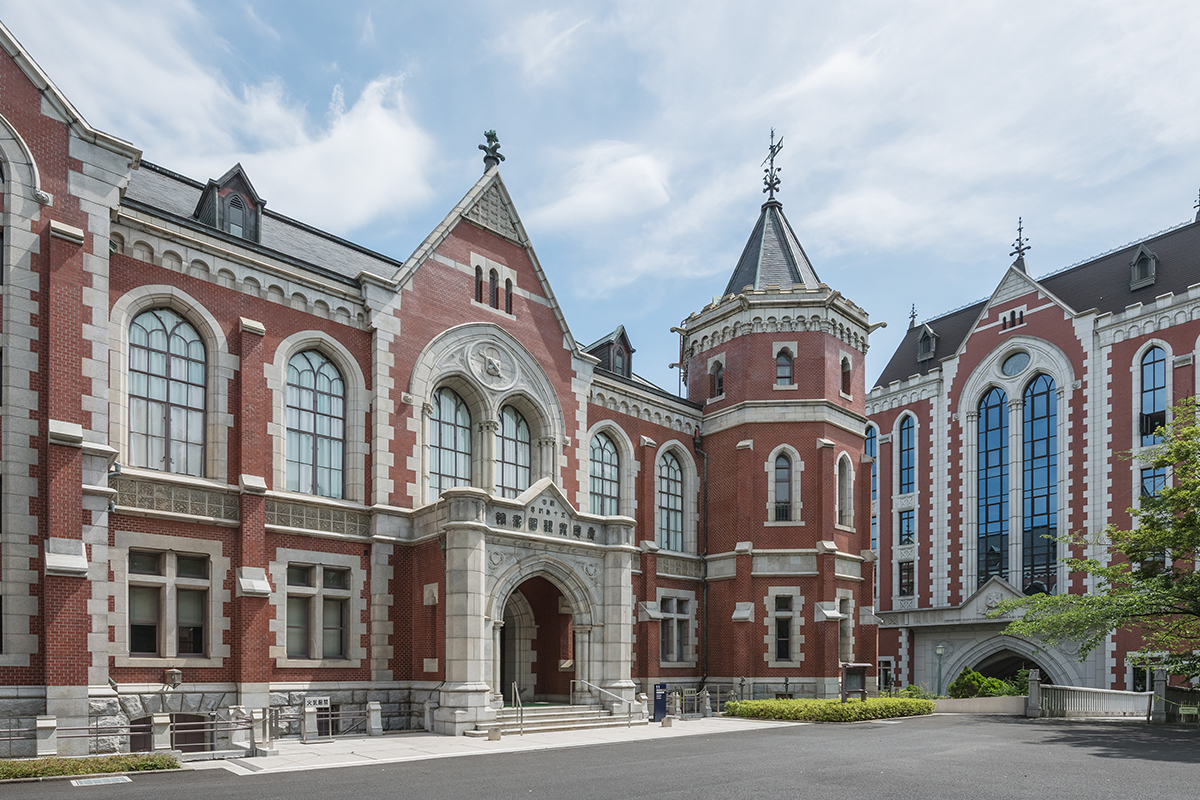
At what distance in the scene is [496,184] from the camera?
2862cm

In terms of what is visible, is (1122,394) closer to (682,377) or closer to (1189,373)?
(1189,373)

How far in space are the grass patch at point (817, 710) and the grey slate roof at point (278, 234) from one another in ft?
53.5

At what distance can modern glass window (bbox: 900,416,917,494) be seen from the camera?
48656mm

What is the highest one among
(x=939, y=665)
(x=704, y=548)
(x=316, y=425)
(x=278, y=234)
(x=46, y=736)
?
(x=278, y=234)

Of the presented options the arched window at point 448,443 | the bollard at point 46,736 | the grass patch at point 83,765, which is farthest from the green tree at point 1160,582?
the bollard at point 46,736

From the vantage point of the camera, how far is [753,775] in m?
15.2

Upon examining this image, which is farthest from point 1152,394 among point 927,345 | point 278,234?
point 278,234

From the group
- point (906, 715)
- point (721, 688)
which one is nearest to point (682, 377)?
point (721, 688)

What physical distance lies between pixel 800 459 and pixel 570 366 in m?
8.75

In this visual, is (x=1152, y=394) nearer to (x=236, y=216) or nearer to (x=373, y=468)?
(x=373, y=468)

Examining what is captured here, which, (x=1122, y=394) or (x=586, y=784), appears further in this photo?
(x=1122, y=394)

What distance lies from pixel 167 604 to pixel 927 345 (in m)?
40.9

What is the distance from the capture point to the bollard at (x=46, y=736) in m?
16.5

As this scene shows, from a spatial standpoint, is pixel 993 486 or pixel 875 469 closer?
pixel 993 486
